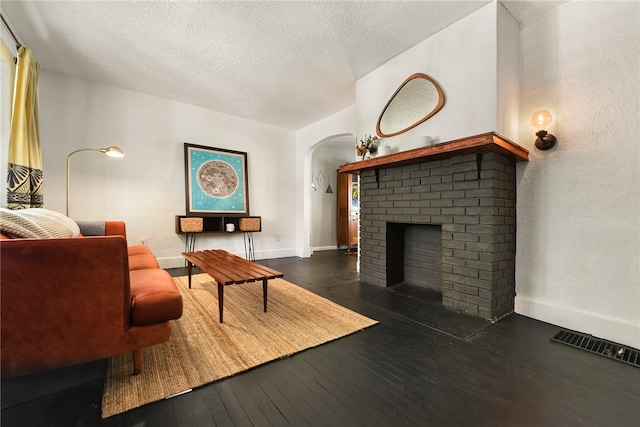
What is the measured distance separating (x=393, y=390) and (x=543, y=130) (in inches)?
93.4

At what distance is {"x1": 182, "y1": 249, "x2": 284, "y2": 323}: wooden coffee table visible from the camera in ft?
6.53

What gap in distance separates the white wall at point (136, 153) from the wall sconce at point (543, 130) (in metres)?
4.17

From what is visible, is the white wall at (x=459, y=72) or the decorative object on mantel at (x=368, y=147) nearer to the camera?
the white wall at (x=459, y=72)

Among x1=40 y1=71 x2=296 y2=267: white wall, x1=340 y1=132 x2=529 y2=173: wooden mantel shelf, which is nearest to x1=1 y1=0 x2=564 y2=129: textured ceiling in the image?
x1=40 y1=71 x2=296 y2=267: white wall

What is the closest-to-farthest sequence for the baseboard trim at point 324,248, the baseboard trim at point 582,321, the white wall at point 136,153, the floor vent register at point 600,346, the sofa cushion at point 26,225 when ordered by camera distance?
the sofa cushion at point 26,225, the floor vent register at point 600,346, the baseboard trim at point 582,321, the white wall at point 136,153, the baseboard trim at point 324,248

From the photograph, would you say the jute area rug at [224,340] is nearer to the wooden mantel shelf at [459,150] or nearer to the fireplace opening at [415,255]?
the fireplace opening at [415,255]

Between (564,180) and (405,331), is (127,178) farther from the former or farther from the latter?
(564,180)

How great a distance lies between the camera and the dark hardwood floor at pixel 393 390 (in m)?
1.12

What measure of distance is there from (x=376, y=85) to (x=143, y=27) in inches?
100

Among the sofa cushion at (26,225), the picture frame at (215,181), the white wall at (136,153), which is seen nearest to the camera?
the sofa cushion at (26,225)

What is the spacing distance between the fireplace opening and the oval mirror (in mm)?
1168

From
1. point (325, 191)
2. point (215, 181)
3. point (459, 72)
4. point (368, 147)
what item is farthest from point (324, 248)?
point (459, 72)

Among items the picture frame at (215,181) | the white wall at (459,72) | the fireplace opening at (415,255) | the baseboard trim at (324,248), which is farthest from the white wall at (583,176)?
the baseboard trim at (324,248)

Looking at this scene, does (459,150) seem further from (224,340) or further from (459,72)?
(224,340)
